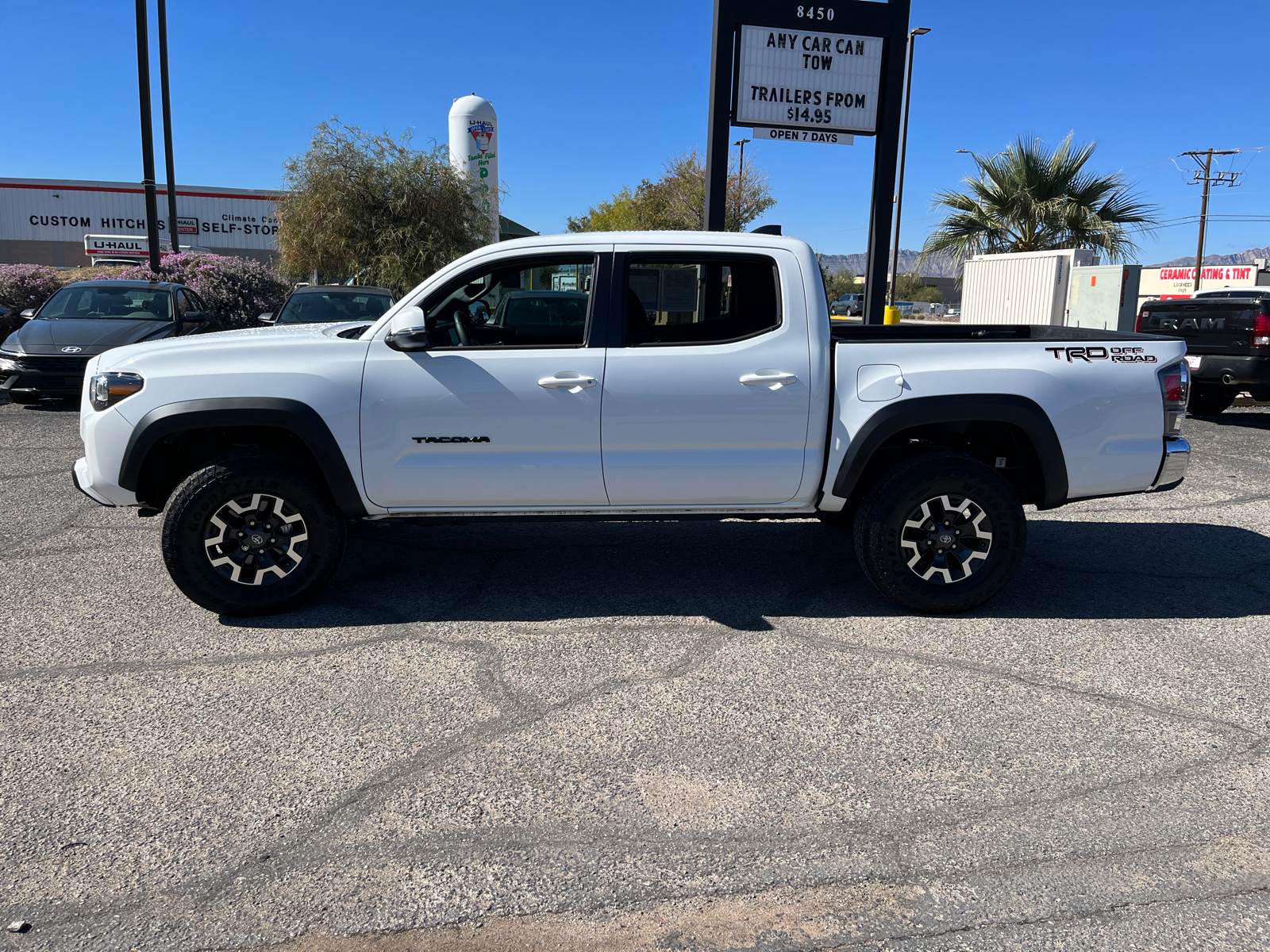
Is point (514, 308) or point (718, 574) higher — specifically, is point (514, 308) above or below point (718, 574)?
above

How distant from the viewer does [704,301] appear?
4.96 metres

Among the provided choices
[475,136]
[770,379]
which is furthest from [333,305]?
[475,136]

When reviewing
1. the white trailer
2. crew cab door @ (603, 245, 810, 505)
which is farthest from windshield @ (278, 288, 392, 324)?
the white trailer

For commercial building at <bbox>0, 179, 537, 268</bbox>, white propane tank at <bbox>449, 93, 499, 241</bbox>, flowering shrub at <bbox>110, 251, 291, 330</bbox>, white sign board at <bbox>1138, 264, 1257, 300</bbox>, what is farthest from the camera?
white sign board at <bbox>1138, 264, 1257, 300</bbox>

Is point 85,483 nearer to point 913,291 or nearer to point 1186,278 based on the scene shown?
point 1186,278

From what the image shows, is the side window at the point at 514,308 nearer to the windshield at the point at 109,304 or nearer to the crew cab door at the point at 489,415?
the crew cab door at the point at 489,415

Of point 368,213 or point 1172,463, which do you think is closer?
point 1172,463

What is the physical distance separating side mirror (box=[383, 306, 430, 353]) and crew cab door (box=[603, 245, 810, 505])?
87cm

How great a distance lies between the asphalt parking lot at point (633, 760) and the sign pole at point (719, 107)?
629cm

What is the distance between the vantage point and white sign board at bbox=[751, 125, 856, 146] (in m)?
11.5

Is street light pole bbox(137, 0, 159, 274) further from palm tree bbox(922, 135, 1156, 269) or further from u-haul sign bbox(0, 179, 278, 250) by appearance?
u-haul sign bbox(0, 179, 278, 250)

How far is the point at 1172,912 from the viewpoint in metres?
2.60

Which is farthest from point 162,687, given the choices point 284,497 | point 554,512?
point 554,512

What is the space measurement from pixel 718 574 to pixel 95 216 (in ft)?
178
